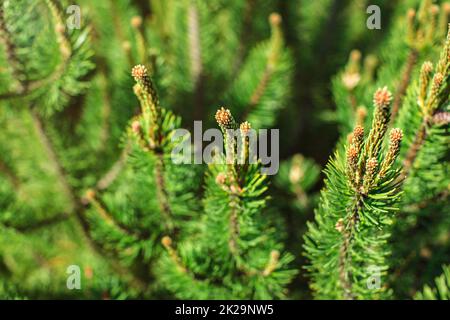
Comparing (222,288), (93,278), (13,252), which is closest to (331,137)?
(222,288)

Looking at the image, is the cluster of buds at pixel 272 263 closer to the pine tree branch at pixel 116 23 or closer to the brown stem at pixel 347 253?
the brown stem at pixel 347 253

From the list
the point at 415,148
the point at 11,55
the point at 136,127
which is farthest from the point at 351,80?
the point at 11,55

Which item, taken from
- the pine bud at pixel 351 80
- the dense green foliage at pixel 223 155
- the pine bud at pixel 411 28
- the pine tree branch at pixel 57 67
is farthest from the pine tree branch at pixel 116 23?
the pine bud at pixel 411 28

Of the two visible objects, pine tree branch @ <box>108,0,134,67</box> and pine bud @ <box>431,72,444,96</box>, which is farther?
pine tree branch @ <box>108,0,134,67</box>

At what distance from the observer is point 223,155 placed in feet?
2.09

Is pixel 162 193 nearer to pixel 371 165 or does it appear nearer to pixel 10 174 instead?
pixel 371 165

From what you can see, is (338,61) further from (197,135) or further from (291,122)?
(197,135)

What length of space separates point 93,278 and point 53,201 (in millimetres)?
277

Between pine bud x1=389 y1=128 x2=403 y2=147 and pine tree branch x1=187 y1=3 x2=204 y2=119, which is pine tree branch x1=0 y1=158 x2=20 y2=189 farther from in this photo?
pine bud x1=389 y1=128 x2=403 y2=147

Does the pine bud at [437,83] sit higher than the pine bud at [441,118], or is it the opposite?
the pine bud at [437,83]

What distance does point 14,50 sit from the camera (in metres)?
0.79

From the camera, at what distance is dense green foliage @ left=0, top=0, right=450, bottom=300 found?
0.67m

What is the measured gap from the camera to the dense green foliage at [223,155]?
671 millimetres

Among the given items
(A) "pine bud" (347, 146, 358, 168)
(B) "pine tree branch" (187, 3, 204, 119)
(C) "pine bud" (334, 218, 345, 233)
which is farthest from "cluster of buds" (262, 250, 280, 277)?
(B) "pine tree branch" (187, 3, 204, 119)
